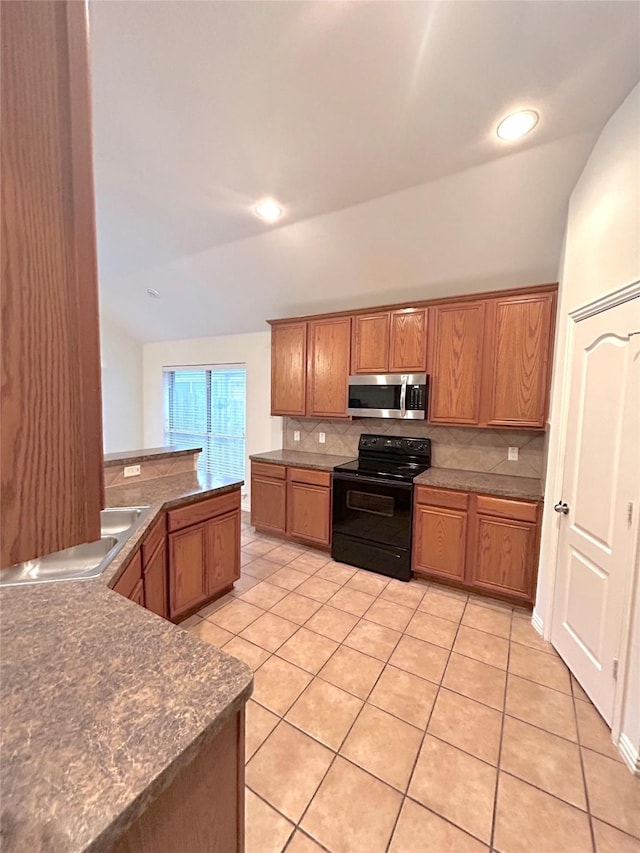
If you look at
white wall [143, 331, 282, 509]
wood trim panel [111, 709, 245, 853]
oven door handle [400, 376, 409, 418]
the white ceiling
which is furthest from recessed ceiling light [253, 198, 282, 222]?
wood trim panel [111, 709, 245, 853]

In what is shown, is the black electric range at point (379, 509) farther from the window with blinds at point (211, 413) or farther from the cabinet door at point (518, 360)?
the window with blinds at point (211, 413)

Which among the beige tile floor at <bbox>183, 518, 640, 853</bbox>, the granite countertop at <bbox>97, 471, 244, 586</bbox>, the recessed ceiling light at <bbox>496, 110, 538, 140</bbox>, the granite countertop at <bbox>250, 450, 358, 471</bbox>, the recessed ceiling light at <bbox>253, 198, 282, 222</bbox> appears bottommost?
the beige tile floor at <bbox>183, 518, 640, 853</bbox>

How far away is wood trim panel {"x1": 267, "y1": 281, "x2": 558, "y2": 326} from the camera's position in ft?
8.89

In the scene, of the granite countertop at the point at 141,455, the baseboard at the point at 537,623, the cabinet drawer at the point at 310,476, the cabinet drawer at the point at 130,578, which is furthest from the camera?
the cabinet drawer at the point at 310,476

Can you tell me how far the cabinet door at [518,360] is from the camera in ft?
8.93

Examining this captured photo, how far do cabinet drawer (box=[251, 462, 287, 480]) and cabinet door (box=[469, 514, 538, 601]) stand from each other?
1.92m

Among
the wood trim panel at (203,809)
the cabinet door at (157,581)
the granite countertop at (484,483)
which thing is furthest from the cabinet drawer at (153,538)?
the granite countertop at (484,483)

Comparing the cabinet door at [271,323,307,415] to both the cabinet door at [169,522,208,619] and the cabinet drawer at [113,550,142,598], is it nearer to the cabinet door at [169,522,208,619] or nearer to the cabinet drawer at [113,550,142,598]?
the cabinet door at [169,522,208,619]

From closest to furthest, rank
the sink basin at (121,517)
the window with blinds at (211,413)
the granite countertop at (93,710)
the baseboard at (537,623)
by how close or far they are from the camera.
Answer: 1. the granite countertop at (93,710)
2. the sink basin at (121,517)
3. the baseboard at (537,623)
4. the window with blinds at (211,413)

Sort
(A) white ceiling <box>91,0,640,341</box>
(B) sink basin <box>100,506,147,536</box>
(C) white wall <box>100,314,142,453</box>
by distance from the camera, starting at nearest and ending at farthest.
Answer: (A) white ceiling <box>91,0,640,341</box>
(B) sink basin <box>100,506,147,536</box>
(C) white wall <box>100,314,142,453</box>

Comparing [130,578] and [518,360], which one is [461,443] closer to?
[518,360]

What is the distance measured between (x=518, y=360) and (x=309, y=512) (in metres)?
2.32

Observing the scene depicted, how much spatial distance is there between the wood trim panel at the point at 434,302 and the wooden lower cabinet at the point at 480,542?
1.59 metres

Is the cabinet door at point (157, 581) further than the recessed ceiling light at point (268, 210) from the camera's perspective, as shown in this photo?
No
